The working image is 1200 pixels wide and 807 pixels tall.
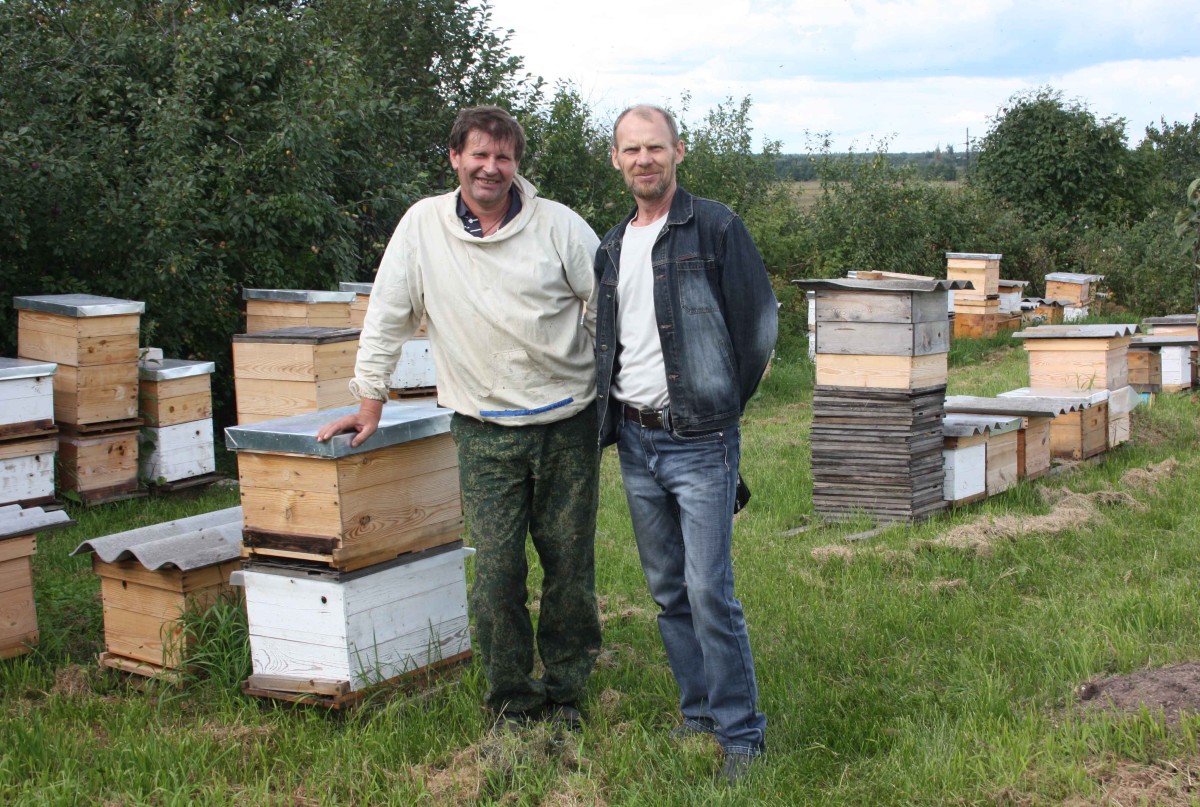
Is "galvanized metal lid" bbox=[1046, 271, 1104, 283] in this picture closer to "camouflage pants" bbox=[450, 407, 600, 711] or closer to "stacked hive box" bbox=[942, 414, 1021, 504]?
"stacked hive box" bbox=[942, 414, 1021, 504]

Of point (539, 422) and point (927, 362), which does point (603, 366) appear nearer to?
point (539, 422)

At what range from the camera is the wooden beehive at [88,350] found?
7258 mm

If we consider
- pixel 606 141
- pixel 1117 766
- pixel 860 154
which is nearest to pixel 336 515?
pixel 1117 766

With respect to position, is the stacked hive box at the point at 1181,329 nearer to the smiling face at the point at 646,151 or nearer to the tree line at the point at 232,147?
the tree line at the point at 232,147

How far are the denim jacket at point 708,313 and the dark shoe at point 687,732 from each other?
1.03 metres

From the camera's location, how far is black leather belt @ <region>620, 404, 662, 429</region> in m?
3.35

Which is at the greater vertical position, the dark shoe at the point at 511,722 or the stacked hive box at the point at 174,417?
the stacked hive box at the point at 174,417

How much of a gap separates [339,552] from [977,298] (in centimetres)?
1420

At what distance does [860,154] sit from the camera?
2164cm

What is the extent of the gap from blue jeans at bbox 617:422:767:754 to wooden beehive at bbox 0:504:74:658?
2.65 metres

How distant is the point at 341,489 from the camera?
3.80 metres

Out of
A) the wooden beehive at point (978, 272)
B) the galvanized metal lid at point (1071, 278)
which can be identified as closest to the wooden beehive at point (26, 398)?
the wooden beehive at point (978, 272)

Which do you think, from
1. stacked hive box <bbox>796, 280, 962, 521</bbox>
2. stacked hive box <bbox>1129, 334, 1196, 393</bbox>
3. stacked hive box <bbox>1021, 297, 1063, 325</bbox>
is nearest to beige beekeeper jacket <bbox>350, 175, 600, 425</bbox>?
stacked hive box <bbox>796, 280, 962, 521</bbox>

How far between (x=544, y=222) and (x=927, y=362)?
3607 millimetres
